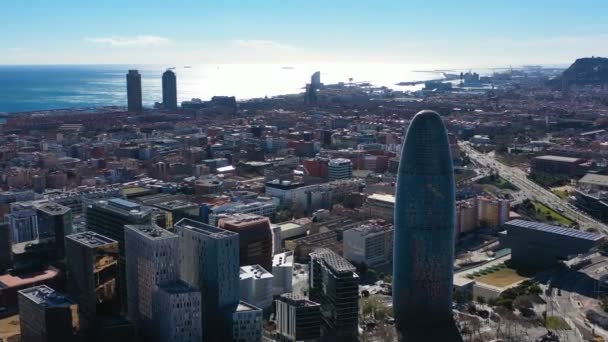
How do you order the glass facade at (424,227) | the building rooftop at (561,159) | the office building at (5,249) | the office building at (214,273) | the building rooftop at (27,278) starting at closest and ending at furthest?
the office building at (214,273) → the glass facade at (424,227) → the building rooftop at (27,278) → the office building at (5,249) → the building rooftop at (561,159)

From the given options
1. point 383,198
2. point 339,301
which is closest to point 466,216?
point 383,198

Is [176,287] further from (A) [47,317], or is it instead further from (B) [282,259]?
(B) [282,259]

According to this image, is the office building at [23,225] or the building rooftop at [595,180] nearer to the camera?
the office building at [23,225]

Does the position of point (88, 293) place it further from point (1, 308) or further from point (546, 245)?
point (546, 245)

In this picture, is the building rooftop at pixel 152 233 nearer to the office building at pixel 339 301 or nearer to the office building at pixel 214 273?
the office building at pixel 214 273

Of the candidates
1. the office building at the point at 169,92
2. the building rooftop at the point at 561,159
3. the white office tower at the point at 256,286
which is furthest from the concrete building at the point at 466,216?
the office building at the point at 169,92

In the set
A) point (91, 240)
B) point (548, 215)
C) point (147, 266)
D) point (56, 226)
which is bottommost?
point (548, 215)
